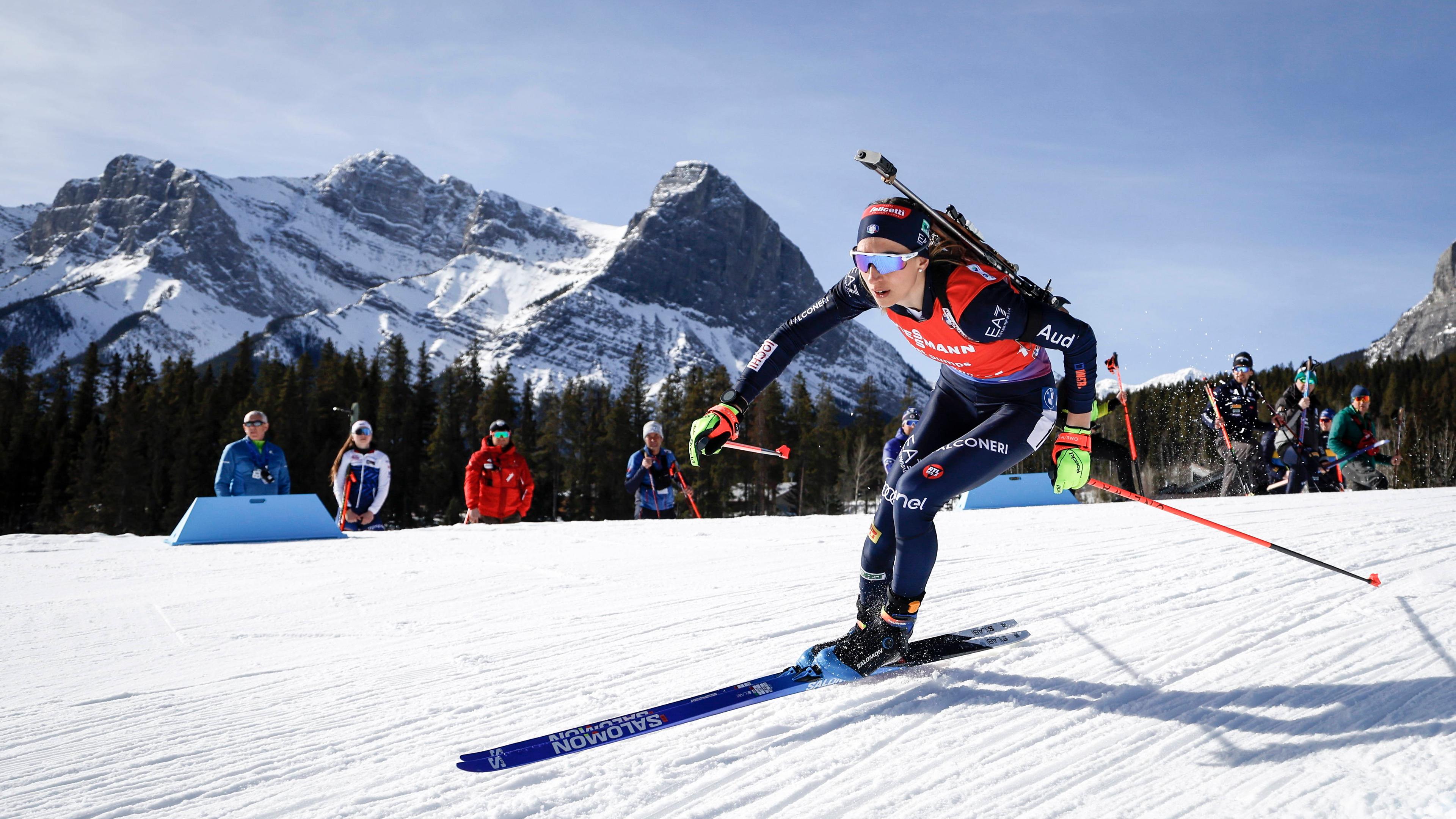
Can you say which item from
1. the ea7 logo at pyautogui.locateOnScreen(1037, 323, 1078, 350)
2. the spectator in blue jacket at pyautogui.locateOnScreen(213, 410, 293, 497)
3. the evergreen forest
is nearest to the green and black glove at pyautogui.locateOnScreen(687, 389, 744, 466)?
the ea7 logo at pyautogui.locateOnScreen(1037, 323, 1078, 350)

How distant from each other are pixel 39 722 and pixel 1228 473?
A: 13.9 metres

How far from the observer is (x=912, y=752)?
2.29 m

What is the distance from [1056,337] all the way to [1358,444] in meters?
13.1

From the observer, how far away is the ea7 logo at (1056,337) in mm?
3016

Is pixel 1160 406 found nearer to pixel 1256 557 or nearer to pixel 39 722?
pixel 1256 557

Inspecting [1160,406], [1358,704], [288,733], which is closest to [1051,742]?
[1358,704]

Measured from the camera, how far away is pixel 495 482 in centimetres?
1078

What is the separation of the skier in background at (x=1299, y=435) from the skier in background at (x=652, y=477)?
356 inches

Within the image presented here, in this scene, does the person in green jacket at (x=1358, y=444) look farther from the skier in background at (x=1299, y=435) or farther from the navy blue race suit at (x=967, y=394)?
the navy blue race suit at (x=967, y=394)

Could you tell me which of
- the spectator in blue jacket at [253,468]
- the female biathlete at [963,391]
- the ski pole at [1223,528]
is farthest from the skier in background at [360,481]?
the ski pole at [1223,528]

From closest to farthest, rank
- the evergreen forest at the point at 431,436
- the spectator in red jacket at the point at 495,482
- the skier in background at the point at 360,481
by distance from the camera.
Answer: the skier in background at the point at 360,481 < the spectator in red jacket at the point at 495,482 < the evergreen forest at the point at 431,436

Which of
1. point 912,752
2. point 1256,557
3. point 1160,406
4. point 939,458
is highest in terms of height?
point 1160,406

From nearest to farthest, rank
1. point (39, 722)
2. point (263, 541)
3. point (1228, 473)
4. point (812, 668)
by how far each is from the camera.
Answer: point (39, 722) < point (812, 668) < point (263, 541) < point (1228, 473)

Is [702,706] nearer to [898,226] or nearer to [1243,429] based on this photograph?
[898,226]
